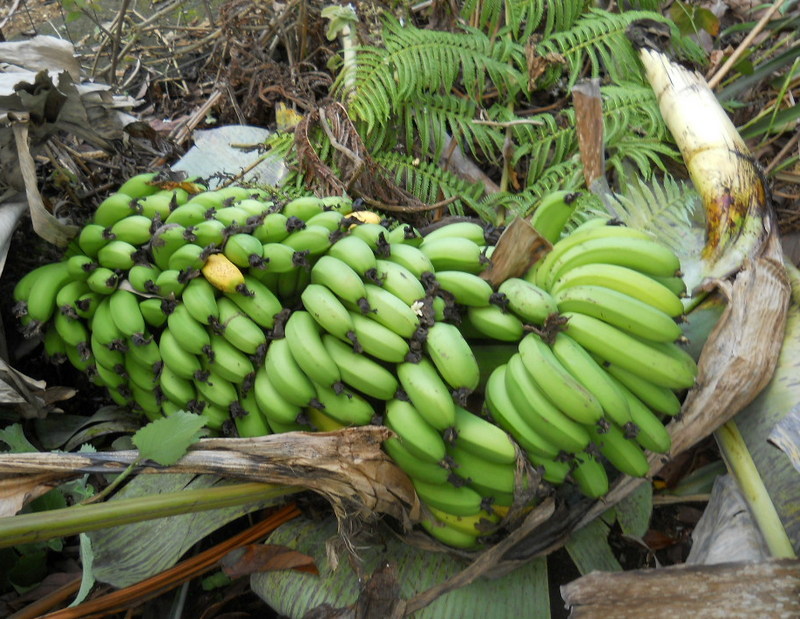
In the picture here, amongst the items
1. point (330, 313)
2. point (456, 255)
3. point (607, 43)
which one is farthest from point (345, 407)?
point (607, 43)

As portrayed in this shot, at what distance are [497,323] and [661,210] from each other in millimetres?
828

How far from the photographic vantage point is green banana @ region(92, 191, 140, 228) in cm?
150

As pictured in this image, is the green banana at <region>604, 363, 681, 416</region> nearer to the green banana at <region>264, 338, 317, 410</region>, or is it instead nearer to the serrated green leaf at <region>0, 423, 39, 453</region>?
the green banana at <region>264, 338, 317, 410</region>

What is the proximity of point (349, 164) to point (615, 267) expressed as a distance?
42.5 inches

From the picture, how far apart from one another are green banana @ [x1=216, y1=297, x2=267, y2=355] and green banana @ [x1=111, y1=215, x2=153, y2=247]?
10.8 inches

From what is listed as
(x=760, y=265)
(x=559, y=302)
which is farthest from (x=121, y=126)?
(x=760, y=265)

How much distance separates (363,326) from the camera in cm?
130

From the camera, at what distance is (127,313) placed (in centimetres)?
138

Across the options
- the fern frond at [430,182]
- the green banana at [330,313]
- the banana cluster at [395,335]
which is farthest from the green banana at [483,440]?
the fern frond at [430,182]

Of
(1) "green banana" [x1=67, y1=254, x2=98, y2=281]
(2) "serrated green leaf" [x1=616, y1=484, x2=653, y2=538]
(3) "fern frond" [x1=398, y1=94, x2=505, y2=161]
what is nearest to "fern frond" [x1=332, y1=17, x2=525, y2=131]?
(3) "fern frond" [x1=398, y1=94, x2=505, y2=161]

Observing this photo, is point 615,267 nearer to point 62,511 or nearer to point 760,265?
point 760,265

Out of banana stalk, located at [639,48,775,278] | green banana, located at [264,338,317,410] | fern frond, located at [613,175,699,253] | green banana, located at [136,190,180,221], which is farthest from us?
fern frond, located at [613,175,699,253]

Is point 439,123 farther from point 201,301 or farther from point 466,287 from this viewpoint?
point 201,301

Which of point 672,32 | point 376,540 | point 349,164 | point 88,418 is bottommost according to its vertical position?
point 88,418
